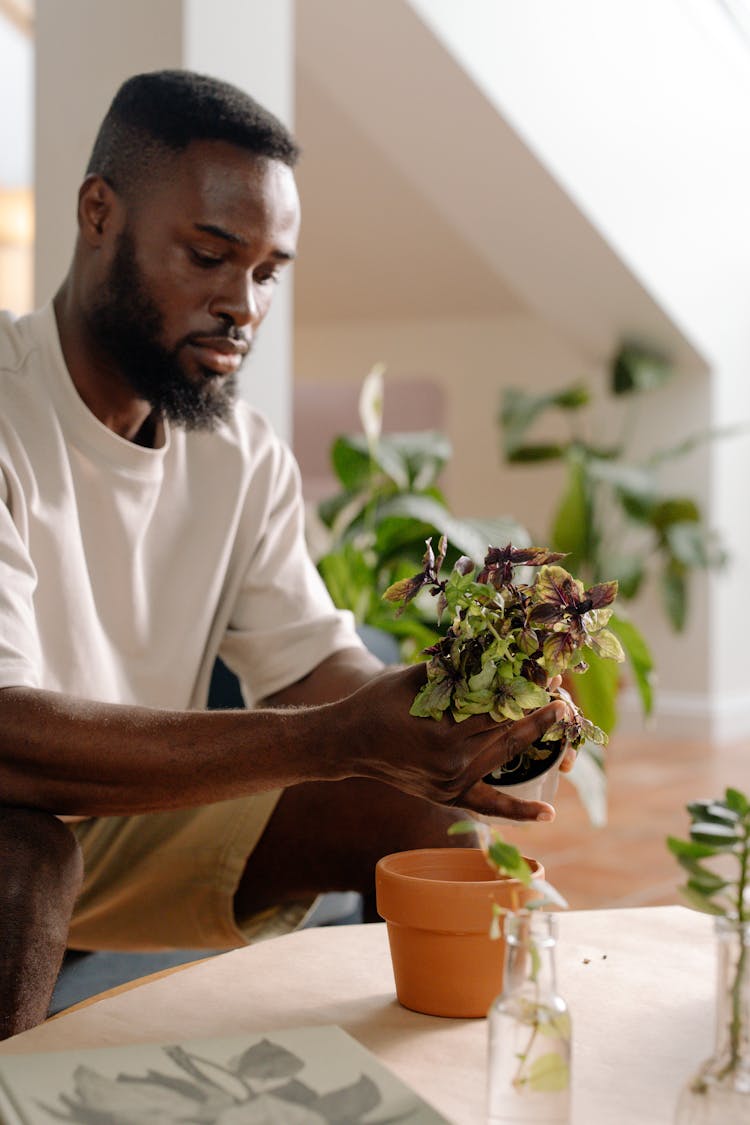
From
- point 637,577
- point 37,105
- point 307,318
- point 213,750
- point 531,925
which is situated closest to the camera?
point 531,925

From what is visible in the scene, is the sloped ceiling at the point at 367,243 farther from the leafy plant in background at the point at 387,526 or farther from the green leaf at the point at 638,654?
the green leaf at the point at 638,654

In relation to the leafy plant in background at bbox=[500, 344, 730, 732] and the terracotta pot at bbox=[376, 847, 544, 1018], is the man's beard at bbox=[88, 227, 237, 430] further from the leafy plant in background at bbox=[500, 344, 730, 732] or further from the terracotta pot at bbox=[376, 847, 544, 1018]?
the leafy plant in background at bbox=[500, 344, 730, 732]

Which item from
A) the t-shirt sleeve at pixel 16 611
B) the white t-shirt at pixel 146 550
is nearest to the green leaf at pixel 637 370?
the white t-shirt at pixel 146 550

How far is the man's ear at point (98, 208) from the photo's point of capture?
1481 millimetres

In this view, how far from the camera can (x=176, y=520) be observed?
1.54 m

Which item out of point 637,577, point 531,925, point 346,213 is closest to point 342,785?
point 531,925

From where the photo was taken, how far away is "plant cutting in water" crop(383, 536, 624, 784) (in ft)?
2.89

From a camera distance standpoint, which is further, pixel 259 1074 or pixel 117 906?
pixel 117 906

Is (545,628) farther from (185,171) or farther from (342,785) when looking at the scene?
(185,171)

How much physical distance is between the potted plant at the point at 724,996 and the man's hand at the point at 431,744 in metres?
0.32

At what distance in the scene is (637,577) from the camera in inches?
168

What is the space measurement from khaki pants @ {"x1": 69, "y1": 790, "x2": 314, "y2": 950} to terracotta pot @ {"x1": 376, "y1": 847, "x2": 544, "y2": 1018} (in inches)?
21.8

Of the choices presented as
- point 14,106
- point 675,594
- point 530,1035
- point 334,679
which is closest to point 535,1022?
point 530,1035

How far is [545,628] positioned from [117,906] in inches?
32.0
